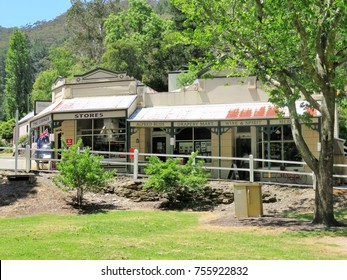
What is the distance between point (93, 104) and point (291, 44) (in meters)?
14.0

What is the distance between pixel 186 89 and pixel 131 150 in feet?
14.5

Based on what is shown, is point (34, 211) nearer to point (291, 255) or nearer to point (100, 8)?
point (291, 255)

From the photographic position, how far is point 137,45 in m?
51.2

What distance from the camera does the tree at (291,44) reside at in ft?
39.7

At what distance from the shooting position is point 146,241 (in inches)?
398

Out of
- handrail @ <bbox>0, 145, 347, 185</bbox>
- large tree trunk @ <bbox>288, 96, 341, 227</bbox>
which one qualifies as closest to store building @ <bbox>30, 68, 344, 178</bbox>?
handrail @ <bbox>0, 145, 347, 185</bbox>

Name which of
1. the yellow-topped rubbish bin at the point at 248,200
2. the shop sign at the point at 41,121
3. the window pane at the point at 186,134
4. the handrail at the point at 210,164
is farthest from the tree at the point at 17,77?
the yellow-topped rubbish bin at the point at 248,200

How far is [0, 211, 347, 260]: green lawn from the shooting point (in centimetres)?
838

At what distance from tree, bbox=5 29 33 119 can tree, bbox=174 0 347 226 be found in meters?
66.0

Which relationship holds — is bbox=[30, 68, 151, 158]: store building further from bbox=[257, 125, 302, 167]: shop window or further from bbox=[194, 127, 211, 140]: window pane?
bbox=[257, 125, 302, 167]: shop window

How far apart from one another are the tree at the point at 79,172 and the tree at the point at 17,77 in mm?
61801

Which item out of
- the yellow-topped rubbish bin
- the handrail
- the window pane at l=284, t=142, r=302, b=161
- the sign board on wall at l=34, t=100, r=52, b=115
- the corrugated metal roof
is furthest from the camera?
the sign board on wall at l=34, t=100, r=52, b=115

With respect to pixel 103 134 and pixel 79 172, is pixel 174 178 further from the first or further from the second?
pixel 103 134

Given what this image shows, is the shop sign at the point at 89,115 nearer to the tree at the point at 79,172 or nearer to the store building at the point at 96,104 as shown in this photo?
the store building at the point at 96,104
